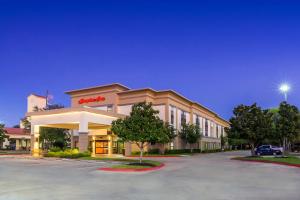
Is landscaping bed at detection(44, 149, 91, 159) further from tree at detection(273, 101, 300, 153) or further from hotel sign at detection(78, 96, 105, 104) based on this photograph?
tree at detection(273, 101, 300, 153)

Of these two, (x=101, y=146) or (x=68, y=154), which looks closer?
(x=68, y=154)

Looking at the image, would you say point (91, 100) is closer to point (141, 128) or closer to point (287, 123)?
point (287, 123)

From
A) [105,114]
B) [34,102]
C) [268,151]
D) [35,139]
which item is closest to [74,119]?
[105,114]

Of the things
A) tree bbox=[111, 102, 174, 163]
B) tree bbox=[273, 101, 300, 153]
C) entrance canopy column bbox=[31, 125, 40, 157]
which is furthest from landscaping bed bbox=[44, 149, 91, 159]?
tree bbox=[273, 101, 300, 153]

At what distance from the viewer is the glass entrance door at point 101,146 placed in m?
52.0

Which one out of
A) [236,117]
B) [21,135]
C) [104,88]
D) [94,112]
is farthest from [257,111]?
[21,135]

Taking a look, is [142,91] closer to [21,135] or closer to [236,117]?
[236,117]

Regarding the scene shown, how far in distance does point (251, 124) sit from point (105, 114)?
18781 millimetres

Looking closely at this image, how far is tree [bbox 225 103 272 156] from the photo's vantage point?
43531 millimetres

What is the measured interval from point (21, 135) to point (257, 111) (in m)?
64.9

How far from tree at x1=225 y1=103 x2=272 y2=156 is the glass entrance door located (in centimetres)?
1853

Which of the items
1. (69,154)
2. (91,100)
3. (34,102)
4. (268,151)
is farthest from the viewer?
(34,102)

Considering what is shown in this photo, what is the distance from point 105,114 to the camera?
44969 millimetres

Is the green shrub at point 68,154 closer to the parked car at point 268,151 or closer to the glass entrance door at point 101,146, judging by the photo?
the glass entrance door at point 101,146
